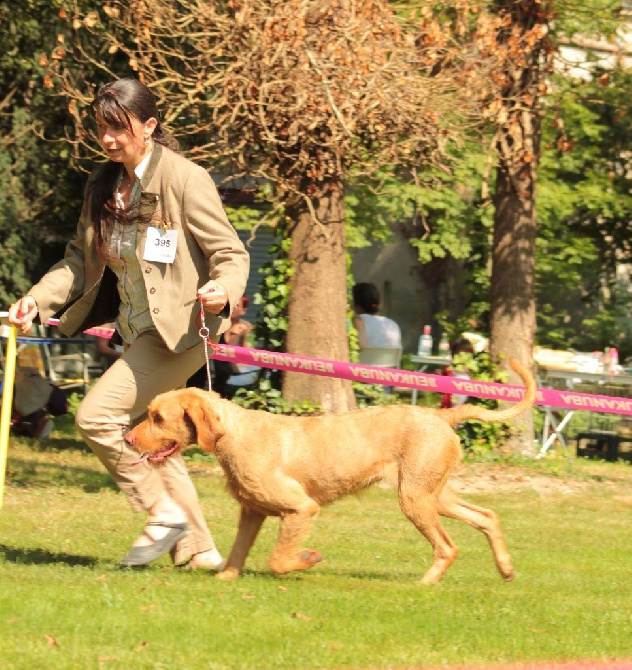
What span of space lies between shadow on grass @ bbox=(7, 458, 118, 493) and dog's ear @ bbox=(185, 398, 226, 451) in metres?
4.61

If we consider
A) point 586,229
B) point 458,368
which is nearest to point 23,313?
point 458,368

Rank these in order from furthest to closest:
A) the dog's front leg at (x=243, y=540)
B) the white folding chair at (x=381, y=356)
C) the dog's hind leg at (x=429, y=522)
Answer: the white folding chair at (x=381, y=356)
the dog's hind leg at (x=429, y=522)
the dog's front leg at (x=243, y=540)

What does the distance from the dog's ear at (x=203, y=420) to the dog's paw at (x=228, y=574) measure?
73 cm

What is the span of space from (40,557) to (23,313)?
1.69 meters

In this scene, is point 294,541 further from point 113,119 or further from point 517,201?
point 517,201

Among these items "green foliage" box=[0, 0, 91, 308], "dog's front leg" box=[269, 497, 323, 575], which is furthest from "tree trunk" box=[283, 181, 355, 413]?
"dog's front leg" box=[269, 497, 323, 575]

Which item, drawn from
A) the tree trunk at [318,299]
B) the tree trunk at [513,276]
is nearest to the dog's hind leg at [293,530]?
the tree trunk at [318,299]

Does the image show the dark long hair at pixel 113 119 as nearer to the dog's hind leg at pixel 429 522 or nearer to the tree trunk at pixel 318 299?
the dog's hind leg at pixel 429 522

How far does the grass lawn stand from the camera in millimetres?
5059

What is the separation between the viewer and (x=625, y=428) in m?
15.7

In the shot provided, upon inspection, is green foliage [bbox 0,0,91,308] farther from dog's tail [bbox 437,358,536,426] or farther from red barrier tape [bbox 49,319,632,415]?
dog's tail [bbox 437,358,536,426]

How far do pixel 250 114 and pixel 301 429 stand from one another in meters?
5.39

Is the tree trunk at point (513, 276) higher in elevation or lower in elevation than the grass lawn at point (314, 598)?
higher

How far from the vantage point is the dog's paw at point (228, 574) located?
652 centimetres
